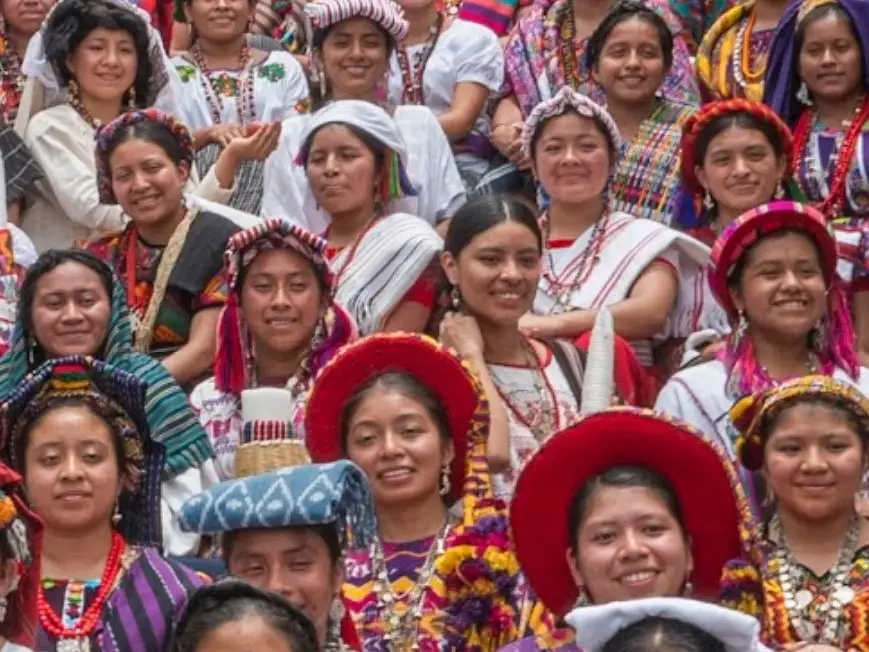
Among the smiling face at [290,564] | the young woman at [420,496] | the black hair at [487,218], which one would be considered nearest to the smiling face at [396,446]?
the young woman at [420,496]

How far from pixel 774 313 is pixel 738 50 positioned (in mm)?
2135

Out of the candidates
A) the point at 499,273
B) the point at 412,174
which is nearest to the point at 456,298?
the point at 499,273

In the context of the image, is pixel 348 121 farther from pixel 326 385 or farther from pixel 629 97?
pixel 326 385

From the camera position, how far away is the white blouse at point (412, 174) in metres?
8.70

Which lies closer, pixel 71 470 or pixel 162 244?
pixel 71 470

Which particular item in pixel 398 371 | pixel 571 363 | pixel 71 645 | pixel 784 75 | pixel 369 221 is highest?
pixel 784 75

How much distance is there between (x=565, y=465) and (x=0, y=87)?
3.93m

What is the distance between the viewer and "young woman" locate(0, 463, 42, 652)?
5695mm

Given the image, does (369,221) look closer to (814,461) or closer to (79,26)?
(79,26)

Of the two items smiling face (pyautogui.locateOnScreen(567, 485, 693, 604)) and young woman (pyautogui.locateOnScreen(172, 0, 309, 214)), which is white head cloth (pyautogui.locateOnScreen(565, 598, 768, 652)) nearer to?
smiling face (pyautogui.locateOnScreen(567, 485, 693, 604))

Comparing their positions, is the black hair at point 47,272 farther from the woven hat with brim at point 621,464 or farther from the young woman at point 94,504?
the woven hat with brim at point 621,464

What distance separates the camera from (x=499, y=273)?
731 cm

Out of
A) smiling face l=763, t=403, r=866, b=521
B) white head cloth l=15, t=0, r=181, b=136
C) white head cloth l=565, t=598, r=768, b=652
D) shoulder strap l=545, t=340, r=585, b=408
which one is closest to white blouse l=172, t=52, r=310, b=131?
white head cloth l=15, t=0, r=181, b=136

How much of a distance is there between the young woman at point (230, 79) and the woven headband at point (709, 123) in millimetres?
1607
